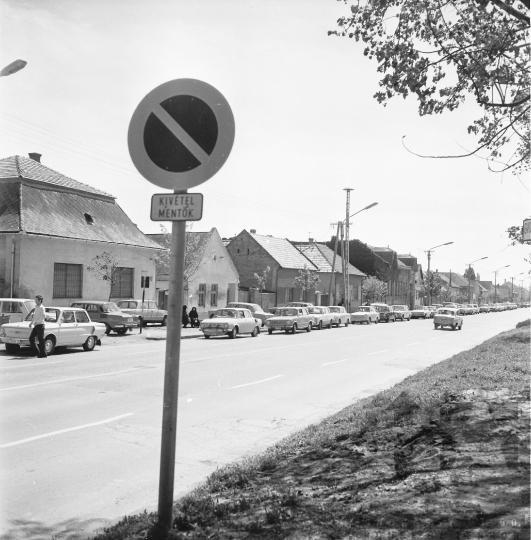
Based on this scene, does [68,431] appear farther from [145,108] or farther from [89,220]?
[89,220]

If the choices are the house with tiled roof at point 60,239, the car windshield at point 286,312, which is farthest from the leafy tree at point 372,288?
the house with tiled roof at point 60,239

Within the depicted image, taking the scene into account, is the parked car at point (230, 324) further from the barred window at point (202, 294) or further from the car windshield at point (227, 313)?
the barred window at point (202, 294)

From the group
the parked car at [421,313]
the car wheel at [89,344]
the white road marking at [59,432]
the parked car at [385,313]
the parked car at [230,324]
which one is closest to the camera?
the white road marking at [59,432]

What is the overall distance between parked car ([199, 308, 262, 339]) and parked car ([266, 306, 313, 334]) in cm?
266

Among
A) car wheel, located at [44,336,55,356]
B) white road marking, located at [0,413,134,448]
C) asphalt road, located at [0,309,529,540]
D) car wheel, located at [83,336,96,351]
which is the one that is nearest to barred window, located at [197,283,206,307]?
car wheel, located at [83,336,96,351]

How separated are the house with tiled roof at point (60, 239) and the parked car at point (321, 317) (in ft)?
34.8

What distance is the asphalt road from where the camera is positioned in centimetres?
539

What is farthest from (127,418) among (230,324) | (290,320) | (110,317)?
(290,320)

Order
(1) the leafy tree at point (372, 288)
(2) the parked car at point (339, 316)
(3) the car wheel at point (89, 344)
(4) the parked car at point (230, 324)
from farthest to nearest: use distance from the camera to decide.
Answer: (1) the leafy tree at point (372, 288) → (2) the parked car at point (339, 316) → (4) the parked car at point (230, 324) → (3) the car wheel at point (89, 344)

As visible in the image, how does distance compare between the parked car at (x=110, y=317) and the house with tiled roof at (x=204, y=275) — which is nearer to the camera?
the parked car at (x=110, y=317)

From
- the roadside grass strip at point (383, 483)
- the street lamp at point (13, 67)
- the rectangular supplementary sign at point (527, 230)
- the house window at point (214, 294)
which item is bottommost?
the roadside grass strip at point (383, 483)

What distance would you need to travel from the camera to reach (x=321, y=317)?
1526 inches

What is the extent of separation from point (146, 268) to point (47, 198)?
7534 millimetres

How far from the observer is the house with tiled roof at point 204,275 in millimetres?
40991
